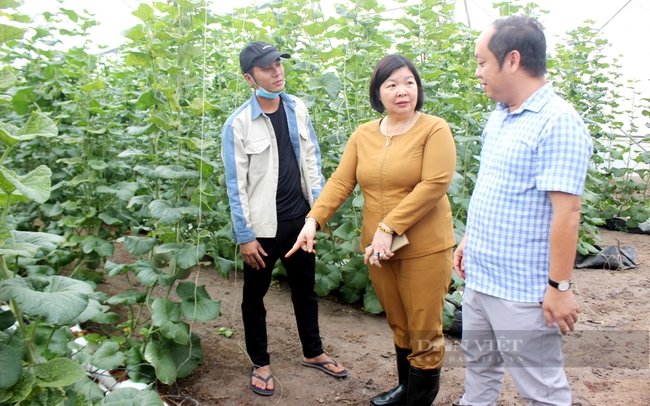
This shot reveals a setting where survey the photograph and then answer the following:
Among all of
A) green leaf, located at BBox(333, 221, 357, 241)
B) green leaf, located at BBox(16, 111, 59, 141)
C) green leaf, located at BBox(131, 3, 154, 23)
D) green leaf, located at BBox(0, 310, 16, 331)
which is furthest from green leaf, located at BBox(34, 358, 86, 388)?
green leaf, located at BBox(333, 221, 357, 241)

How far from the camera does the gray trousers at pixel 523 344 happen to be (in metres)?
1.55

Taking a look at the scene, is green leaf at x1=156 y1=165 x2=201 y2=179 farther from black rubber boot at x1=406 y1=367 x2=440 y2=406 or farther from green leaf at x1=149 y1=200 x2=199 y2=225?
black rubber boot at x1=406 y1=367 x2=440 y2=406

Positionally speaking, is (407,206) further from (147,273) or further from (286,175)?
(147,273)

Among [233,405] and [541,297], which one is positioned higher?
[541,297]

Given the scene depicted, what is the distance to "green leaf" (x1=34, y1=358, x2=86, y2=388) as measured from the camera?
1.58 meters

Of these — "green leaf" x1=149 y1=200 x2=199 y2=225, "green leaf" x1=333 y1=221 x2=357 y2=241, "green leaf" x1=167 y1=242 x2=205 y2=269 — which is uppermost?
"green leaf" x1=149 y1=200 x2=199 y2=225

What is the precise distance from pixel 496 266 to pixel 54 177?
3292 millimetres

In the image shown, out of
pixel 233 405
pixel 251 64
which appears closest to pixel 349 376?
pixel 233 405

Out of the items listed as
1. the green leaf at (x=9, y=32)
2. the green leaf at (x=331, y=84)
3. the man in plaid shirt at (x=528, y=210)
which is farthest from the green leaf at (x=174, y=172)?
the man in plaid shirt at (x=528, y=210)

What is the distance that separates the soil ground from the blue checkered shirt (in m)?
1.22

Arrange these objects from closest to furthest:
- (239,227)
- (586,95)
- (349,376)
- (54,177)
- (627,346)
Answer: (239,227) → (349,376) → (627,346) → (54,177) → (586,95)

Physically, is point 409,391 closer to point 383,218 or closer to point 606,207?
point 383,218

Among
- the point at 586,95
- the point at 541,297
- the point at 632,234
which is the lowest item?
the point at 632,234

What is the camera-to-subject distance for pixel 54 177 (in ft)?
12.0
